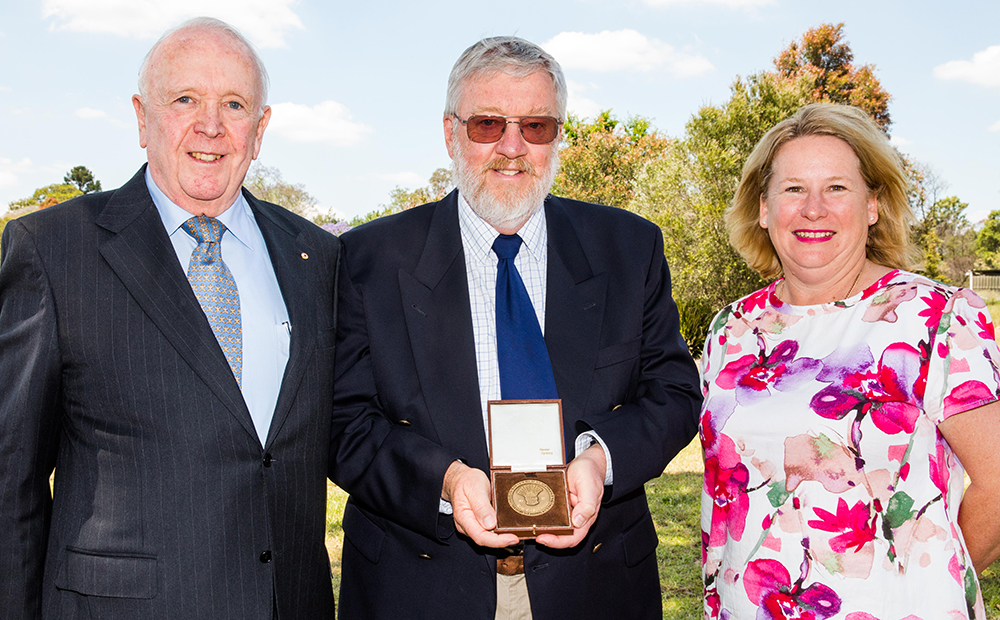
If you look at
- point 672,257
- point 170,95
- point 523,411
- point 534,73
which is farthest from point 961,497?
point 672,257

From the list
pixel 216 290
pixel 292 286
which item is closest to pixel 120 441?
pixel 216 290

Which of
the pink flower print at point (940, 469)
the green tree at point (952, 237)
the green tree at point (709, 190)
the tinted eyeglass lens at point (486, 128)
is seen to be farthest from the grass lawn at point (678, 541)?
the green tree at point (952, 237)

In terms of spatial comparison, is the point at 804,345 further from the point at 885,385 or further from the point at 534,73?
the point at 534,73

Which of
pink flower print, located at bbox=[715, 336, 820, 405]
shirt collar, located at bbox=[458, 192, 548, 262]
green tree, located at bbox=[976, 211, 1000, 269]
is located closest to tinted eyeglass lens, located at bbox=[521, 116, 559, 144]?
shirt collar, located at bbox=[458, 192, 548, 262]

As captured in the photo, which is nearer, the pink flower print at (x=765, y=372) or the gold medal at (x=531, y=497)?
the gold medal at (x=531, y=497)

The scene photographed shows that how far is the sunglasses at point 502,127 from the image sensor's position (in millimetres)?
2799

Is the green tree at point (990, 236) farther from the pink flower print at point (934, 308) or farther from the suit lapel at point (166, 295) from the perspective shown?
the suit lapel at point (166, 295)

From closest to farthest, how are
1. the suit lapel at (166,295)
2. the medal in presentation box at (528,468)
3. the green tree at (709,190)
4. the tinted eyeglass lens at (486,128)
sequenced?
1. the medal in presentation box at (528,468)
2. the suit lapel at (166,295)
3. the tinted eyeglass lens at (486,128)
4. the green tree at (709,190)

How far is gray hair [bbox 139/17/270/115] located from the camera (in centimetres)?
260

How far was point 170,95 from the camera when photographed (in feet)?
8.48

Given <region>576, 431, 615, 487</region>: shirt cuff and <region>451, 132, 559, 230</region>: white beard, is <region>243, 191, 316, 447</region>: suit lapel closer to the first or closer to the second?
<region>451, 132, 559, 230</region>: white beard

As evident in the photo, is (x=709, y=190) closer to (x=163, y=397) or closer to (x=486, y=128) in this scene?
(x=486, y=128)

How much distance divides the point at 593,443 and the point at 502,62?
4.85 ft

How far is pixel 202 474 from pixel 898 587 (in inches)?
92.3
